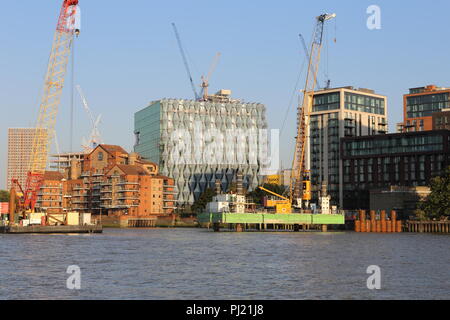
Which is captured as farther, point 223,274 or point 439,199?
point 439,199

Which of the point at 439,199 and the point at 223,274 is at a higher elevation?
the point at 439,199

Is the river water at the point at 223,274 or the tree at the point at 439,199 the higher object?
the tree at the point at 439,199

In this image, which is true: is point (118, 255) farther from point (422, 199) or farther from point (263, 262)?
point (422, 199)

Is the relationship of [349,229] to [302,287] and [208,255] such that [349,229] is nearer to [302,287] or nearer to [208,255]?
[208,255]

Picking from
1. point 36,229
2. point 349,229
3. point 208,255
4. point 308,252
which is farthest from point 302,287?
point 349,229

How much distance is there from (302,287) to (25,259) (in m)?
36.7

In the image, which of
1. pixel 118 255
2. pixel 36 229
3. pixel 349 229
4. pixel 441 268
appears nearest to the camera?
pixel 441 268

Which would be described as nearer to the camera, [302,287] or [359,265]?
[302,287]

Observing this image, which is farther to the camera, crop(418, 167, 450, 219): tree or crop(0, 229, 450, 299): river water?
crop(418, 167, 450, 219): tree

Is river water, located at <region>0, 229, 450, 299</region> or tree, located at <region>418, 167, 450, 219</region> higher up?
tree, located at <region>418, 167, 450, 219</region>

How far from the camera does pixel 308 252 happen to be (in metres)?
89.6

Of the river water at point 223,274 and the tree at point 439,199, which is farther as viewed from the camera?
the tree at point 439,199
